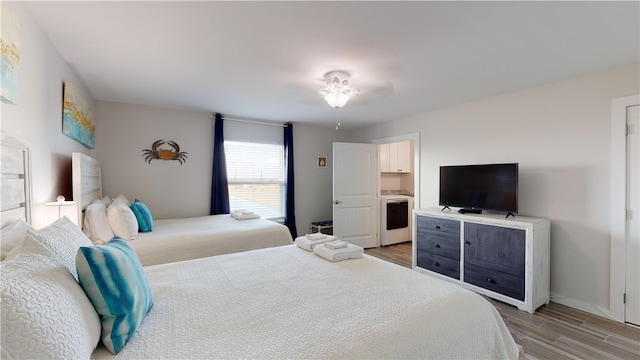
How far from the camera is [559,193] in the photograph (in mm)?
2936

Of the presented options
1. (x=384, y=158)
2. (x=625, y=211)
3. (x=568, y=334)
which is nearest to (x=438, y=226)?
(x=568, y=334)

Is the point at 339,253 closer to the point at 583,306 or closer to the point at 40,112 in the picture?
the point at 40,112

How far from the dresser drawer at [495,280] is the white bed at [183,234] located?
219 centimetres

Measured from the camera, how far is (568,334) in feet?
7.71

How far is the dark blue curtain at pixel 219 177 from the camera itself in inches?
175

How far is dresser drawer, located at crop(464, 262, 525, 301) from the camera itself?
280cm

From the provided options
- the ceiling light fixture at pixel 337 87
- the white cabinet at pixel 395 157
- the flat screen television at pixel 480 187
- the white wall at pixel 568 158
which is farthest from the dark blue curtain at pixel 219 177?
the white wall at pixel 568 158

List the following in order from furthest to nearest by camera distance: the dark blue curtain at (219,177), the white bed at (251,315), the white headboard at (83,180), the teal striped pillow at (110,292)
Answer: the dark blue curtain at (219,177), the white headboard at (83,180), the teal striped pillow at (110,292), the white bed at (251,315)

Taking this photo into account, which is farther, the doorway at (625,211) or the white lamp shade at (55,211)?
the doorway at (625,211)

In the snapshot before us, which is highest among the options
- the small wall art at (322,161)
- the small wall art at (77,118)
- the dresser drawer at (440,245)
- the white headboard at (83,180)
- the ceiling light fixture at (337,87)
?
the ceiling light fixture at (337,87)

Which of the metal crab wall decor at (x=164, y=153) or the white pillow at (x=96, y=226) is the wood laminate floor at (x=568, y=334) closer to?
the white pillow at (x=96, y=226)

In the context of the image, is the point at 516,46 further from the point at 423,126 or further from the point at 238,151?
the point at 238,151

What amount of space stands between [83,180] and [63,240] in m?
1.73

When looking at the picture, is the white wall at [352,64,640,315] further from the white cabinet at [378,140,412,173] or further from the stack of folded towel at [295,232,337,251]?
the stack of folded towel at [295,232,337,251]
